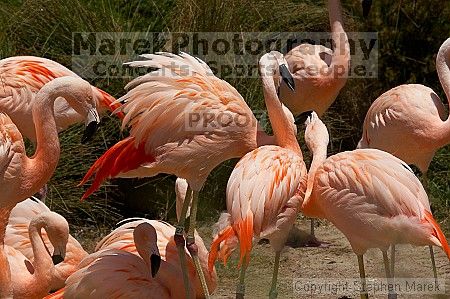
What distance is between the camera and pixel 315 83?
713cm

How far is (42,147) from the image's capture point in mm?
4945

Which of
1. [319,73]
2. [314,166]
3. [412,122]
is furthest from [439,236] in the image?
[319,73]

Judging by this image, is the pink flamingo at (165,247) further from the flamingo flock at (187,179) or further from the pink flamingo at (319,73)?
the pink flamingo at (319,73)

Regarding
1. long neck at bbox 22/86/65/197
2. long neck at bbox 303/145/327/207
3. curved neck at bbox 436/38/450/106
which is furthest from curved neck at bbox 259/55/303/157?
curved neck at bbox 436/38/450/106

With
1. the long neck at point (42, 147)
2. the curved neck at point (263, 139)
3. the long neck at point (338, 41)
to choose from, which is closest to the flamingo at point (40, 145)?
the long neck at point (42, 147)

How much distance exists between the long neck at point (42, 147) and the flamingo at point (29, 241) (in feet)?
1.79

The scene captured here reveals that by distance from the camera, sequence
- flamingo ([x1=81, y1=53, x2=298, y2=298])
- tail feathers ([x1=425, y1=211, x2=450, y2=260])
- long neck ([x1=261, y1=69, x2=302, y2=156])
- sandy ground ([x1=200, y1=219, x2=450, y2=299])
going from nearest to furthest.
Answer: tail feathers ([x1=425, y1=211, x2=450, y2=260])
flamingo ([x1=81, y1=53, x2=298, y2=298])
long neck ([x1=261, y1=69, x2=302, y2=156])
sandy ground ([x1=200, y1=219, x2=450, y2=299])

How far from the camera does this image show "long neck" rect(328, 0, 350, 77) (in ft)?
23.5

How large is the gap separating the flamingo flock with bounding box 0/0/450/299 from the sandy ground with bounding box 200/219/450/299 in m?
0.55

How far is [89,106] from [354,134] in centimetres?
380

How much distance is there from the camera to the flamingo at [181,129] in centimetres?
530

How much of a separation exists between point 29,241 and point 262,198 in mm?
1557

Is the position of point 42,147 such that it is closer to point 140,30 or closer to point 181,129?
point 181,129

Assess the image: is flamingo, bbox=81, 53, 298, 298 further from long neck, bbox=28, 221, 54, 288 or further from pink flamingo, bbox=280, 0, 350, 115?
pink flamingo, bbox=280, 0, 350, 115
